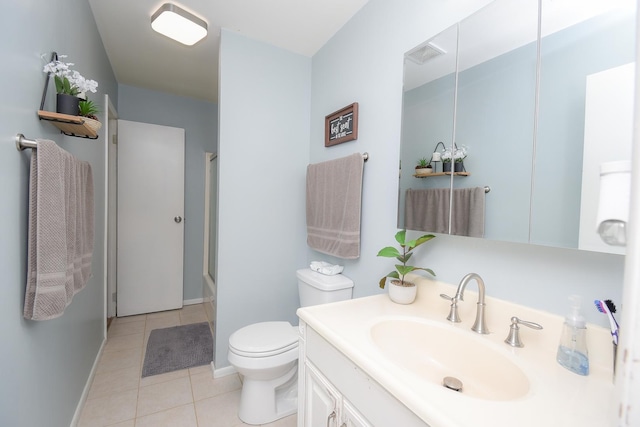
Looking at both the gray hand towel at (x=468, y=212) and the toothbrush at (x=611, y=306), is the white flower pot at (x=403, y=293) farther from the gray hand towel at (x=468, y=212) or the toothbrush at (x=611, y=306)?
the toothbrush at (x=611, y=306)

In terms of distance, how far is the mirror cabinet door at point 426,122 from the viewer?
3.56 ft

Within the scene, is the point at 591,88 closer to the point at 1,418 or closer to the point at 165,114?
the point at 1,418

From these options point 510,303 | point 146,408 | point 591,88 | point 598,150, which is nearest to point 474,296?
point 510,303

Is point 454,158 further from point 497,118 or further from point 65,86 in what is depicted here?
point 65,86

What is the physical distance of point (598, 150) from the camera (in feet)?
2.29

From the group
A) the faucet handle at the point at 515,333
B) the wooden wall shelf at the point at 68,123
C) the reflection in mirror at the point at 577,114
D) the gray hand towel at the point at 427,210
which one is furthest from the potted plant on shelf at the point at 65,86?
the faucet handle at the point at 515,333

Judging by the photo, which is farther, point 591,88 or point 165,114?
point 165,114

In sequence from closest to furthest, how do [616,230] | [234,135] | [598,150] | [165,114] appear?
[616,230] → [598,150] → [234,135] → [165,114]

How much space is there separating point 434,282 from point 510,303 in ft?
0.95

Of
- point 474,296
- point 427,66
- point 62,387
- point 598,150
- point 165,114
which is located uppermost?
point 165,114

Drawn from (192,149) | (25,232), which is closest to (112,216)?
(192,149)

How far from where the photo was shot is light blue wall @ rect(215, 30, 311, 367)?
184 cm

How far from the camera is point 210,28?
1.81m

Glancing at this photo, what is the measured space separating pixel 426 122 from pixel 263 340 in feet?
4.50
